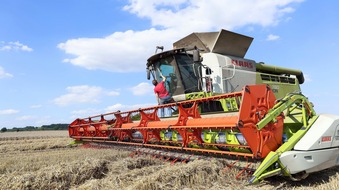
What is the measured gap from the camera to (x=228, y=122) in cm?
347

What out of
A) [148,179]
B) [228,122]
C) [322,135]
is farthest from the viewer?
[228,122]

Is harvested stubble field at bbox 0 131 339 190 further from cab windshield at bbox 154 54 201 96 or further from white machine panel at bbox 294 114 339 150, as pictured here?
cab windshield at bbox 154 54 201 96

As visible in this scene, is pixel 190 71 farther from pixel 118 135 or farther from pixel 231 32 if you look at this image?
pixel 118 135

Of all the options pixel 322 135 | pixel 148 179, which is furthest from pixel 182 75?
pixel 148 179

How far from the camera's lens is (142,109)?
5238 millimetres

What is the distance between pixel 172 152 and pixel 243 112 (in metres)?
1.84

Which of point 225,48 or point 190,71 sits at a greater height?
point 225,48

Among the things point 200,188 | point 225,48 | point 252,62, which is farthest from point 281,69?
point 200,188

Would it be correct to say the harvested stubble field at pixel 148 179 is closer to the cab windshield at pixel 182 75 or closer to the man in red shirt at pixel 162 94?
the man in red shirt at pixel 162 94

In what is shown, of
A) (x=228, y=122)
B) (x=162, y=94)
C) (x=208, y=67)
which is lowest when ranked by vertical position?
(x=228, y=122)

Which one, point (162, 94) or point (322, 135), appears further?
point (162, 94)

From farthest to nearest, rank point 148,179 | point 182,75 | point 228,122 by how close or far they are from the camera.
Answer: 1. point 182,75
2. point 228,122
3. point 148,179

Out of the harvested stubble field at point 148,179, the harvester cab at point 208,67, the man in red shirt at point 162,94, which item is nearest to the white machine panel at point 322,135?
the harvested stubble field at point 148,179

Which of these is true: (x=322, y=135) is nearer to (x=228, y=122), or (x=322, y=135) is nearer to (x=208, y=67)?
(x=228, y=122)
